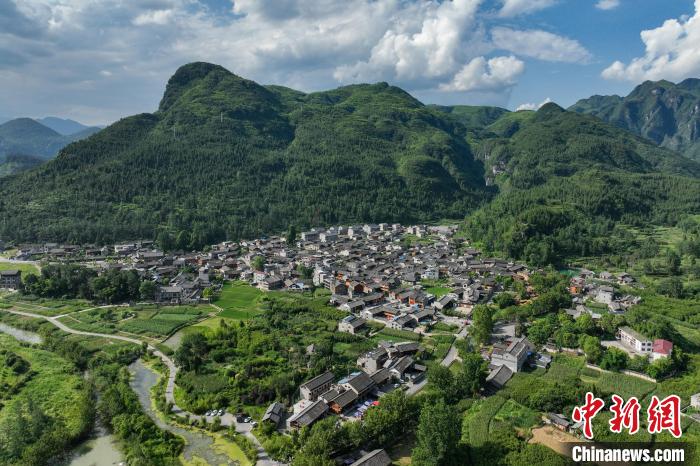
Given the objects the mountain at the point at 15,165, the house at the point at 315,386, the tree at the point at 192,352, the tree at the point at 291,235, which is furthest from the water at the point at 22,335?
the mountain at the point at 15,165

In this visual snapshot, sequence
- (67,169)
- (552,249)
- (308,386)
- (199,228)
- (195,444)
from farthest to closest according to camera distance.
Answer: (67,169)
(199,228)
(552,249)
(308,386)
(195,444)

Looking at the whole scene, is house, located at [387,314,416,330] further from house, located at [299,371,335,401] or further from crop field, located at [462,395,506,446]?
crop field, located at [462,395,506,446]

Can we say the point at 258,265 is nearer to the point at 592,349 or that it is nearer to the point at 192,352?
the point at 192,352

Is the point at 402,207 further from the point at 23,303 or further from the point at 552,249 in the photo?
the point at 23,303

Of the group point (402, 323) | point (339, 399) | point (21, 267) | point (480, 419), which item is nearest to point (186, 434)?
point (339, 399)

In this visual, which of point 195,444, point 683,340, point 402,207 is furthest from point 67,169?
point 683,340

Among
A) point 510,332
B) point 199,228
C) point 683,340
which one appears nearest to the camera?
point 683,340

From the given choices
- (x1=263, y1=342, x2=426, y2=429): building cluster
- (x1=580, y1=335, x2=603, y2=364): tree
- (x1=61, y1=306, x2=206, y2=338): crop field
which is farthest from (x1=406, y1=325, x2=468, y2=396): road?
(x1=61, y1=306, x2=206, y2=338): crop field
